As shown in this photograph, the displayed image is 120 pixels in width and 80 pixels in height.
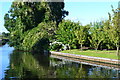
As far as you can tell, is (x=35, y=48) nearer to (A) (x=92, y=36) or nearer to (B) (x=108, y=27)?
(A) (x=92, y=36)

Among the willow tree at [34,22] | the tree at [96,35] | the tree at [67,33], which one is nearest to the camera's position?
the tree at [96,35]

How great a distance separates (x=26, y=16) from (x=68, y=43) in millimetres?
22958

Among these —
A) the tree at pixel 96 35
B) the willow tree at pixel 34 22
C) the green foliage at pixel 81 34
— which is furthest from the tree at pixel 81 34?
the willow tree at pixel 34 22

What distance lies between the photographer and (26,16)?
76.1 m

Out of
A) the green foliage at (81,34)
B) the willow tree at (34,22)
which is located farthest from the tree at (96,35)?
the willow tree at (34,22)

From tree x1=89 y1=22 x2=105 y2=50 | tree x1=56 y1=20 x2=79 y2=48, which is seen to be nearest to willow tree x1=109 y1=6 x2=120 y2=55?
tree x1=89 y1=22 x2=105 y2=50

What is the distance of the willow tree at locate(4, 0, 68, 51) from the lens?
70.5 m

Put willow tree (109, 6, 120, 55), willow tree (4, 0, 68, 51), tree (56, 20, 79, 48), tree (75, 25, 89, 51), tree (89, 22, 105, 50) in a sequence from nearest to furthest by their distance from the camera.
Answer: willow tree (109, 6, 120, 55)
tree (89, 22, 105, 50)
tree (75, 25, 89, 51)
tree (56, 20, 79, 48)
willow tree (4, 0, 68, 51)

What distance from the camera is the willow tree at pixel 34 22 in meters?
70.5

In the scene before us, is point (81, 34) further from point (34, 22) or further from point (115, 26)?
point (34, 22)

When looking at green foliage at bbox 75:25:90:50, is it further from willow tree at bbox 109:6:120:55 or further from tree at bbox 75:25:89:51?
willow tree at bbox 109:6:120:55

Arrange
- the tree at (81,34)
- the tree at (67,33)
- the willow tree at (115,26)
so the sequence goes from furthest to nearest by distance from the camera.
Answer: the tree at (67,33), the tree at (81,34), the willow tree at (115,26)

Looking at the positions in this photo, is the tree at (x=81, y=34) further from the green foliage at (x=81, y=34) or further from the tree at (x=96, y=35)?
the tree at (x=96, y=35)

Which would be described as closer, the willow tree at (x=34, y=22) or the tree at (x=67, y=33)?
the tree at (x=67, y=33)
